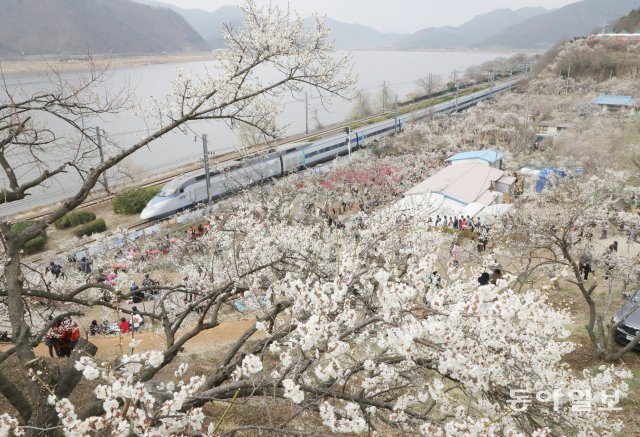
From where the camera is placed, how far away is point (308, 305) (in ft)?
11.8

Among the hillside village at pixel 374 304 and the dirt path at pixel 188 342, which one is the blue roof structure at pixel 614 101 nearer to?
the hillside village at pixel 374 304

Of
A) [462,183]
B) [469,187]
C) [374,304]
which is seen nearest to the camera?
[374,304]

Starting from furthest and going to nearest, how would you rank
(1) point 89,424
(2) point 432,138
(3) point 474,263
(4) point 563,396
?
(2) point 432,138, (3) point 474,263, (4) point 563,396, (1) point 89,424

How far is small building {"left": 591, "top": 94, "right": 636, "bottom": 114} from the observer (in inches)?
1481

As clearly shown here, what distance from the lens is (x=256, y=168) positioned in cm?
2377

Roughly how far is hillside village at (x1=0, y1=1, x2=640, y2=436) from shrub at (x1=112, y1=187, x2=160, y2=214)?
1.32 meters

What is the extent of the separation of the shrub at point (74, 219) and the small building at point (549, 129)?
3092cm

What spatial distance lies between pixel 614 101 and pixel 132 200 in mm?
41455

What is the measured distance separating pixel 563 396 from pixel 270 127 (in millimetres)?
4507

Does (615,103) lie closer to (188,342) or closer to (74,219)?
(188,342)

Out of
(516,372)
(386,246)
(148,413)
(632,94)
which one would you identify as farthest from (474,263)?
(632,94)

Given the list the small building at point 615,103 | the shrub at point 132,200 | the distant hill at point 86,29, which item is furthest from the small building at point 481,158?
the distant hill at point 86,29

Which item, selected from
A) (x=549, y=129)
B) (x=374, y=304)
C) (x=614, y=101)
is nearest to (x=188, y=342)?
(x=374, y=304)

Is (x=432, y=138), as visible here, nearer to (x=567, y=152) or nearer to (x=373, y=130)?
(x=373, y=130)
